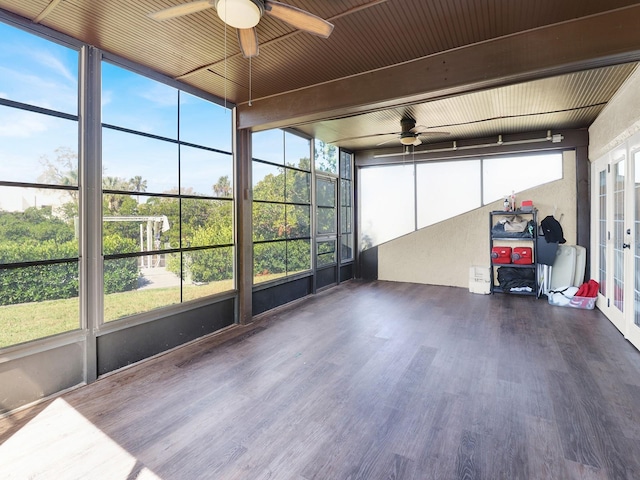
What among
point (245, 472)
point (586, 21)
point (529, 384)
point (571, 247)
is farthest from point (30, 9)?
point (571, 247)

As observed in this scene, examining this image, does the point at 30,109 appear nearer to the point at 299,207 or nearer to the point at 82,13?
the point at 82,13

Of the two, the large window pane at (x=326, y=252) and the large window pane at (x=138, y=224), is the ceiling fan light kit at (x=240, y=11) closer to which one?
the large window pane at (x=138, y=224)

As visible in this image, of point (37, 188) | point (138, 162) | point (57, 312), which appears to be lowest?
point (57, 312)

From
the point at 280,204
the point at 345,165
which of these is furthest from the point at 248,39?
the point at 345,165

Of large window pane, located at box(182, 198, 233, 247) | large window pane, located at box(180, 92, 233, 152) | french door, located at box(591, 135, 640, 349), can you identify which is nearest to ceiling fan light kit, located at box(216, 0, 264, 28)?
large window pane, located at box(180, 92, 233, 152)

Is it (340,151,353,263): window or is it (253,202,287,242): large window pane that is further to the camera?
(340,151,353,263): window

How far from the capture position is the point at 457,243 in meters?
6.74

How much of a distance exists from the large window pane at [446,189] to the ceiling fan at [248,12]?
17.2ft

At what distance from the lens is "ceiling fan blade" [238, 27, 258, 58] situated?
2.31 metres

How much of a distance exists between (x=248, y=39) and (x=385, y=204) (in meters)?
5.51

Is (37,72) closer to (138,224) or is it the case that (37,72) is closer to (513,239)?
(138,224)

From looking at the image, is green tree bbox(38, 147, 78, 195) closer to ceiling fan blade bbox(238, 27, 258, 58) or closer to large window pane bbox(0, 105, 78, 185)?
large window pane bbox(0, 105, 78, 185)

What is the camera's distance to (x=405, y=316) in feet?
15.6

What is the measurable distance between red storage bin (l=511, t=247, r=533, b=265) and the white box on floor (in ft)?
1.64
